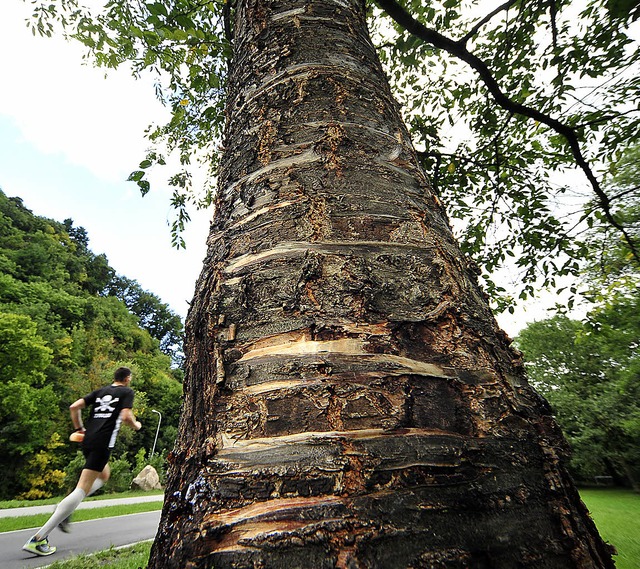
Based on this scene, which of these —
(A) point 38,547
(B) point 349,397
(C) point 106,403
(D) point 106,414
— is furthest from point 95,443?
(B) point 349,397

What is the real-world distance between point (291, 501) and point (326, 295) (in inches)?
15.1

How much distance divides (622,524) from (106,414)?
16895 mm

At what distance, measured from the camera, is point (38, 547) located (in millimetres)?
4430

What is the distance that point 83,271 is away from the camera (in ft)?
165

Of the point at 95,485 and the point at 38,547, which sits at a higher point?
the point at 95,485

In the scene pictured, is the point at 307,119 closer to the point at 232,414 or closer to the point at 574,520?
the point at 232,414

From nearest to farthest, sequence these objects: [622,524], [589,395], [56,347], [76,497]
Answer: [76,497] < [622,524] < [589,395] < [56,347]

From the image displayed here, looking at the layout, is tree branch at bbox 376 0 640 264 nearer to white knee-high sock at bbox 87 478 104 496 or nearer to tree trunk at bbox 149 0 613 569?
tree trunk at bbox 149 0 613 569

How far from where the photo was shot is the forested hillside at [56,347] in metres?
24.0

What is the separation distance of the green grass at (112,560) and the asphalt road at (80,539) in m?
0.31

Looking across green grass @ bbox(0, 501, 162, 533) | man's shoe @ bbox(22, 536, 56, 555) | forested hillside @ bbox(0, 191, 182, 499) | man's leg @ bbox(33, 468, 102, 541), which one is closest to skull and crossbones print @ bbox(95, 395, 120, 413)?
man's leg @ bbox(33, 468, 102, 541)

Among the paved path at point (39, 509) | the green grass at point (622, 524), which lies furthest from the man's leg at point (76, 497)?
the paved path at point (39, 509)

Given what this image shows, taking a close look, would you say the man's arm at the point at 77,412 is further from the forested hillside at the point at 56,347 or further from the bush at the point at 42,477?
the bush at the point at 42,477

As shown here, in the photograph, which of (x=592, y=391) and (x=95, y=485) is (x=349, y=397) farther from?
(x=592, y=391)
